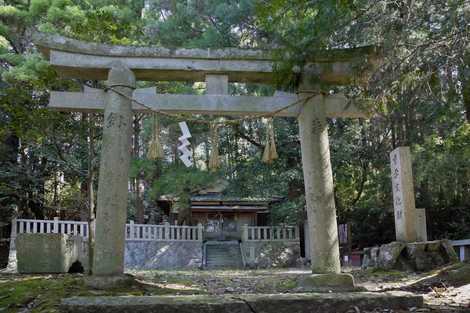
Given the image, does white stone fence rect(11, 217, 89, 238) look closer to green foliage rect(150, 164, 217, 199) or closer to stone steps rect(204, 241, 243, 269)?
green foliage rect(150, 164, 217, 199)

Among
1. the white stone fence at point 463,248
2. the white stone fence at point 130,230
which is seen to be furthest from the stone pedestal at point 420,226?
the white stone fence at point 130,230

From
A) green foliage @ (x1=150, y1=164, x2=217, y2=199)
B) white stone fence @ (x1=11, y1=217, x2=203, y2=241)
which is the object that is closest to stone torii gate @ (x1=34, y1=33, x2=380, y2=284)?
white stone fence @ (x1=11, y1=217, x2=203, y2=241)

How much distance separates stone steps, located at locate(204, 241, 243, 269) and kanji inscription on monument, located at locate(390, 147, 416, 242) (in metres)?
10.9

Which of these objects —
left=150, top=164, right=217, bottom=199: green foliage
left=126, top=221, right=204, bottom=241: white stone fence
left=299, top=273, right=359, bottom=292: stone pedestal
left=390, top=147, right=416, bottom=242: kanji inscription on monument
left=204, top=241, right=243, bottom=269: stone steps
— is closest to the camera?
left=299, top=273, right=359, bottom=292: stone pedestal

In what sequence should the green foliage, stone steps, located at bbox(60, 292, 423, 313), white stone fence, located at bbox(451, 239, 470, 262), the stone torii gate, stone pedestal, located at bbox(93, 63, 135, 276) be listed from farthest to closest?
the green foliage, white stone fence, located at bbox(451, 239, 470, 262), the stone torii gate, stone pedestal, located at bbox(93, 63, 135, 276), stone steps, located at bbox(60, 292, 423, 313)

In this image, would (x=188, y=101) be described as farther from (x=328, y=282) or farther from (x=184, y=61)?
(x=328, y=282)

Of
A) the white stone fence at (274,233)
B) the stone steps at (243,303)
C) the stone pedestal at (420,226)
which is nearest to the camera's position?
the stone steps at (243,303)

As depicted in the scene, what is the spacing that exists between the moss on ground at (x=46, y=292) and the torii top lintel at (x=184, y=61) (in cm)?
305

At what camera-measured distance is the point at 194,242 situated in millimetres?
21297

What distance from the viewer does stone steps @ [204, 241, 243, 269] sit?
2105 centimetres

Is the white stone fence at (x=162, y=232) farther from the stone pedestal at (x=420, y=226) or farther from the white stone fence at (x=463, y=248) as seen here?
the stone pedestal at (x=420, y=226)

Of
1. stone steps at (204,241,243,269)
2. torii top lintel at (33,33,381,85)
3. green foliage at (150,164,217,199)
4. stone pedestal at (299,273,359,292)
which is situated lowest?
stone steps at (204,241,243,269)

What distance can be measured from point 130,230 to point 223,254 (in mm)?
4764

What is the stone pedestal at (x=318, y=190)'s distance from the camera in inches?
255
